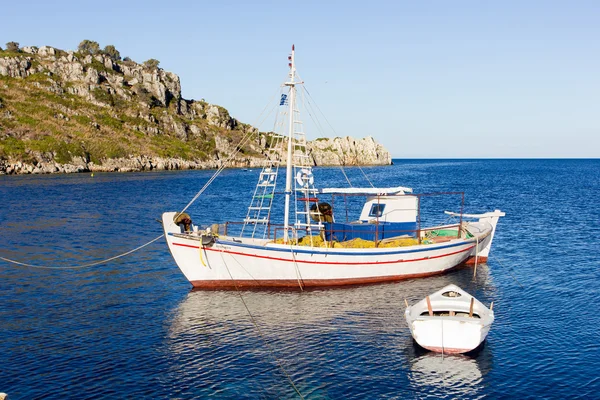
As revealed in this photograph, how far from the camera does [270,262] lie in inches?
1262

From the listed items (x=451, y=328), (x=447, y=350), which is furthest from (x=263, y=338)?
(x=451, y=328)

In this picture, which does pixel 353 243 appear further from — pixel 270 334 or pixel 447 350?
pixel 447 350

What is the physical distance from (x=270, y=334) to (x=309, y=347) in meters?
2.50

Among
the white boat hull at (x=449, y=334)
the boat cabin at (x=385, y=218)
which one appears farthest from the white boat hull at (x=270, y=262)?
the white boat hull at (x=449, y=334)

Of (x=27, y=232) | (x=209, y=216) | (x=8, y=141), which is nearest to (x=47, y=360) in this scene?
(x=27, y=232)

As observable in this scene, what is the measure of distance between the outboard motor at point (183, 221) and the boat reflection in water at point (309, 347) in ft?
13.6

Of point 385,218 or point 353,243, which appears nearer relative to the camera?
point 353,243

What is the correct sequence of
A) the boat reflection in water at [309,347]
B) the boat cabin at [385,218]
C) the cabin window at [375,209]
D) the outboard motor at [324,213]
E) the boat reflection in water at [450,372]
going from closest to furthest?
the boat reflection in water at [450,372]
the boat reflection in water at [309,347]
the outboard motor at [324,213]
the boat cabin at [385,218]
the cabin window at [375,209]

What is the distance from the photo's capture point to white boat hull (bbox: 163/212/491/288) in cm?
3175

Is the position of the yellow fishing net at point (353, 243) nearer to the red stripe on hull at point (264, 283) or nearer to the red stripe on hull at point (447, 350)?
the red stripe on hull at point (264, 283)

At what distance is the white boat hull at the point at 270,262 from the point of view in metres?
31.8

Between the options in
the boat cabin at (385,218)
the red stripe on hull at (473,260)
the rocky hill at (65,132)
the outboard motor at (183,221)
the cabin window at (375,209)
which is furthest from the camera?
the rocky hill at (65,132)

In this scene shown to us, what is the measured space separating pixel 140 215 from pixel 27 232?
52.9 ft

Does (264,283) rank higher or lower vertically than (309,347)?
higher
